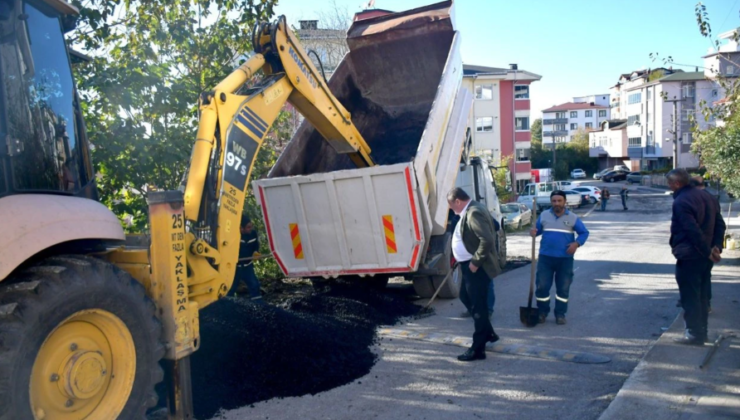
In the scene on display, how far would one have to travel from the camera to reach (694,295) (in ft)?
20.0

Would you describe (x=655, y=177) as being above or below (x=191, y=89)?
below

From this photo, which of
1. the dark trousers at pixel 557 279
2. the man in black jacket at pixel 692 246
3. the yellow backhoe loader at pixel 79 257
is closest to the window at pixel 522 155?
the dark trousers at pixel 557 279

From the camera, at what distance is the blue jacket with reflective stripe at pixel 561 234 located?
7.37m

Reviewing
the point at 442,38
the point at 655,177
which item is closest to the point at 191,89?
the point at 442,38

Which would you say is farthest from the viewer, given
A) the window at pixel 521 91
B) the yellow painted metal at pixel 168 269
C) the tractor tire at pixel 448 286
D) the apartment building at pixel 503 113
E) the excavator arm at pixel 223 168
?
the window at pixel 521 91

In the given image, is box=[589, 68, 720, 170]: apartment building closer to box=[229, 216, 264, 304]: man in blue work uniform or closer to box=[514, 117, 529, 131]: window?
box=[514, 117, 529, 131]: window

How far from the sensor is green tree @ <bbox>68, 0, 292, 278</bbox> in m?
7.68

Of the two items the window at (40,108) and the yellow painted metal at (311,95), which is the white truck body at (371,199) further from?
the window at (40,108)

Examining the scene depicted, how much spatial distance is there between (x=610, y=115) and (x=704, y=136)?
314ft

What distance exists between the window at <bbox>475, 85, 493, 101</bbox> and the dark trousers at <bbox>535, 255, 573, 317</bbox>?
1480 inches

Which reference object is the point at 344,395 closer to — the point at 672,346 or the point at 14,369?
the point at 14,369

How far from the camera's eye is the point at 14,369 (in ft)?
9.87


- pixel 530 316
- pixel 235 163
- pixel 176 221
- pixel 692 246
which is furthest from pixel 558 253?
pixel 176 221

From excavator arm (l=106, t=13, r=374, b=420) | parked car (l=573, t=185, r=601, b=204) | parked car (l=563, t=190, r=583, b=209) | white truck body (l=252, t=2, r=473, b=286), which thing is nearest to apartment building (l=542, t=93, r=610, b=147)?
parked car (l=573, t=185, r=601, b=204)
